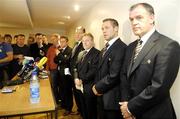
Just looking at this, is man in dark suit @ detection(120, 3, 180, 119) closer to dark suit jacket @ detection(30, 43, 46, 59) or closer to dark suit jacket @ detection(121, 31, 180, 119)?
dark suit jacket @ detection(121, 31, 180, 119)

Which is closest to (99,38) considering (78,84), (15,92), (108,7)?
(108,7)

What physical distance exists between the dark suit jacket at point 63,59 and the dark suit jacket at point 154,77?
2437 millimetres

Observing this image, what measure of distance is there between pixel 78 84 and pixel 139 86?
5.09 ft

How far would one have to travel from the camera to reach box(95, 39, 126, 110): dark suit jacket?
226 cm

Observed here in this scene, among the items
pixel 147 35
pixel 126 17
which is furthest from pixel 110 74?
pixel 126 17

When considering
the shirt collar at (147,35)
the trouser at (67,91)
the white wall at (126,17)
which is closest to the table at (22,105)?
the shirt collar at (147,35)

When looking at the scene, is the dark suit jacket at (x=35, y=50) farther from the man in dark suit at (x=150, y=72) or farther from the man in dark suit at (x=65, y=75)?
the man in dark suit at (x=150, y=72)

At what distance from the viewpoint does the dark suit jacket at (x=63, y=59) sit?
409 cm

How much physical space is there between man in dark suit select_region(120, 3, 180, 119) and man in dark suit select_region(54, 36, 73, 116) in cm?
242

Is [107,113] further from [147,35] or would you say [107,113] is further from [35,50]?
[35,50]

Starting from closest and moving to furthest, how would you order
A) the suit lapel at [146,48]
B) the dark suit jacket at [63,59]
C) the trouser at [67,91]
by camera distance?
the suit lapel at [146,48], the dark suit jacket at [63,59], the trouser at [67,91]

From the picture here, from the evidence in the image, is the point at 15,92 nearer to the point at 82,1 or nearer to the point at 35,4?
the point at 82,1

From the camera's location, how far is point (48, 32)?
9.98m

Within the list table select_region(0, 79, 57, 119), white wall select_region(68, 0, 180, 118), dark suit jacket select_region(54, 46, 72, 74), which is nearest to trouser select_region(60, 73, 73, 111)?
dark suit jacket select_region(54, 46, 72, 74)
